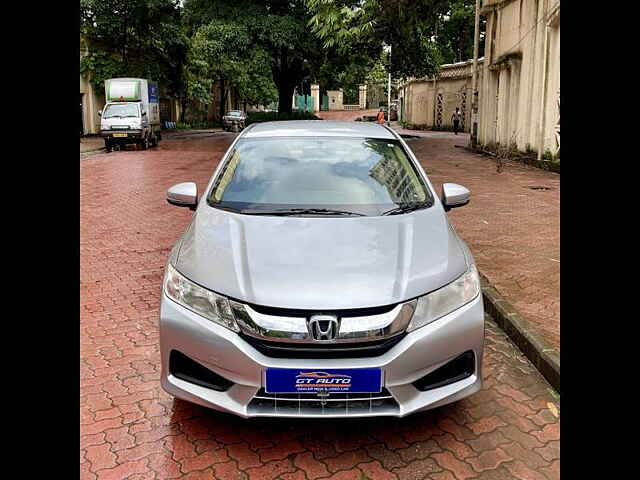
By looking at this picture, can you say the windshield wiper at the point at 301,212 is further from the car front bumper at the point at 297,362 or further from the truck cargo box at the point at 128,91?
the truck cargo box at the point at 128,91

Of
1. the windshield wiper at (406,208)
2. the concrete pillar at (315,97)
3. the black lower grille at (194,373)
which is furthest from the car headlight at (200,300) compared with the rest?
the concrete pillar at (315,97)

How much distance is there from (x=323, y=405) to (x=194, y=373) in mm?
682

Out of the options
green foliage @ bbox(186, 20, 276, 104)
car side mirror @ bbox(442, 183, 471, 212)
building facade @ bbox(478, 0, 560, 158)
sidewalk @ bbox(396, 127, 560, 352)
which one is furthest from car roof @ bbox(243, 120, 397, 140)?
green foliage @ bbox(186, 20, 276, 104)

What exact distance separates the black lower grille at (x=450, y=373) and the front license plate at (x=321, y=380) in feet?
0.93

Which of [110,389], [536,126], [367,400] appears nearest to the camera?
[367,400]

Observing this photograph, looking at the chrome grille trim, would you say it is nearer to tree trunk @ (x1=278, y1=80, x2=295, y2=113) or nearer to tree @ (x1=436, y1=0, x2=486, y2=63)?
tree trunk @ (x1=278, y1=80, x2=295, y2=113)

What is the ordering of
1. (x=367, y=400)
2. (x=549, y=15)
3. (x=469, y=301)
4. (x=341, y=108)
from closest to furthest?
1. (x=367, y=400)
2. (x=469, y=301)
3. (x=549, y=15)
4. (x=341, y=108)

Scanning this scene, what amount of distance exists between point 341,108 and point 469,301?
84.0m

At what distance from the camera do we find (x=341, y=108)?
8494cm

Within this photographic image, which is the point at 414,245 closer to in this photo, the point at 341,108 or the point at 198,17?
the point at 198,17

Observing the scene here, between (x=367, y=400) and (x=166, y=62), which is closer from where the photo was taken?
(x=367, y=400)

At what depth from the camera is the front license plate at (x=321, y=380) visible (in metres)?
2.77

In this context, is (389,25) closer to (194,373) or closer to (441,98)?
(194,373)

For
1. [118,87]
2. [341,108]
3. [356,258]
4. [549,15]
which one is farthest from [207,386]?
[341,108]
